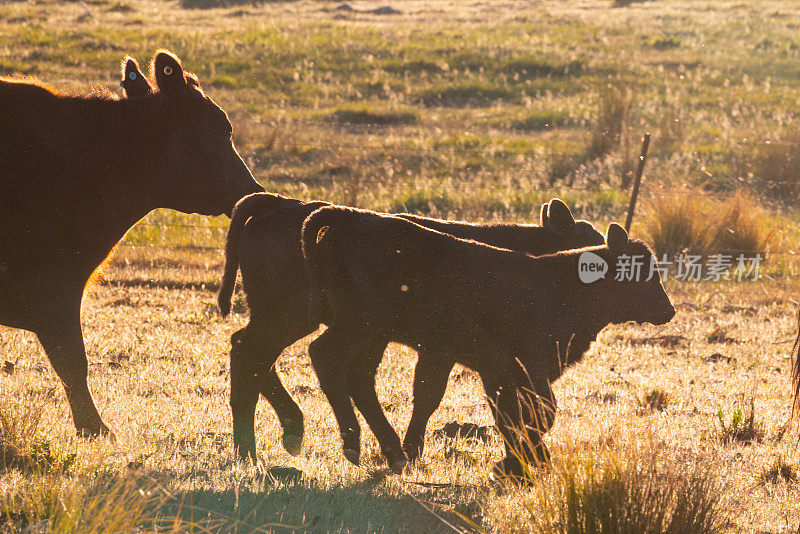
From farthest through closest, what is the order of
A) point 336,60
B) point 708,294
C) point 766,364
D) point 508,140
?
1. point 336,60
2. point 508,140
3. point 708,294
4. point 766,364

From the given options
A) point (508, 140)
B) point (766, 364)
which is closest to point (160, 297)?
point (766, 364)

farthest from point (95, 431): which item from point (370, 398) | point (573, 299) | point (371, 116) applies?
point (371, 116)

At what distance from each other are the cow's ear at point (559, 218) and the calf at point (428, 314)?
2.88 feet

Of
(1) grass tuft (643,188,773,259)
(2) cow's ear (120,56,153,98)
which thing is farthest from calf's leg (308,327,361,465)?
(1) grass tuft (643,188,773,259)

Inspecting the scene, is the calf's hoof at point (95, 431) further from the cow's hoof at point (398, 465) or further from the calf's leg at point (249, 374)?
the cow's hoof at point (398, 465)

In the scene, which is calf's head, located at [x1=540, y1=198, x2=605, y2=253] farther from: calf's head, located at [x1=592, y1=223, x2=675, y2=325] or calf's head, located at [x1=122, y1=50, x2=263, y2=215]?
calf's head, located at [x1=122, y1=50, x2=263, y2=215]

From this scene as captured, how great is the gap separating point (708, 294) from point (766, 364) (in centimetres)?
261

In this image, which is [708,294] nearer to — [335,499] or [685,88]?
[335,499]

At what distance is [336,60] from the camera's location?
32.1 metres

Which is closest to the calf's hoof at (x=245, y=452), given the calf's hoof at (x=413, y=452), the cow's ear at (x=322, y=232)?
the calf's hoof at (x=413, y=452)

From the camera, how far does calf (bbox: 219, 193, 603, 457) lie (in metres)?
5.20

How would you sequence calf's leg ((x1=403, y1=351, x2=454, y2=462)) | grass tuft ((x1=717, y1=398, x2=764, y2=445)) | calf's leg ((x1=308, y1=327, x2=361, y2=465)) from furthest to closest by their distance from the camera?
grass tuft ((x1=717, y1=398, x2=764, y2=445)), calf's leg ((x1=403, y1=351, x2=454, y2=462)), calf's leg ((x1=308, y1=327, x2=361, y2=465))

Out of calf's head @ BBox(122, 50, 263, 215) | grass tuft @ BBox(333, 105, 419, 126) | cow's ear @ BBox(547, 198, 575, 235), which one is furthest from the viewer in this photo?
grass tuft @ BBox(333, 105, 419, 126)

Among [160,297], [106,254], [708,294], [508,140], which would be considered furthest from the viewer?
[508,140]
